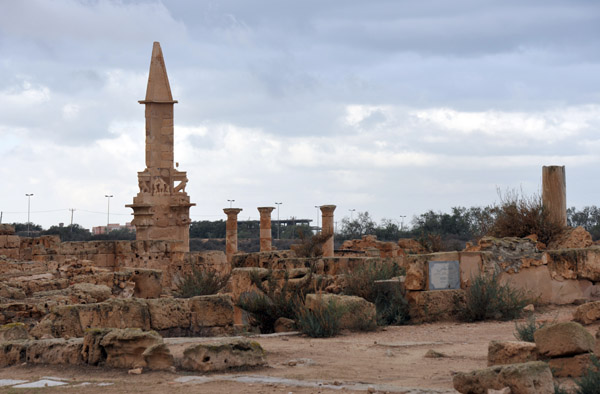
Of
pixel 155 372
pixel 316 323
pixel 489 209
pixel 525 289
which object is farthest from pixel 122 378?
pixel 489 209

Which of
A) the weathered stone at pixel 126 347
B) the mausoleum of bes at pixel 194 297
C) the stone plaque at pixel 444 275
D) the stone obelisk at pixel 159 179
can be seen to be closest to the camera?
the weathered stone at pixel 126 347

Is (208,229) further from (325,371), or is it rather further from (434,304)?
(325,371)

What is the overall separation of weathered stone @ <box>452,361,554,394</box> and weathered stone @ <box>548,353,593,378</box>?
0.86 m

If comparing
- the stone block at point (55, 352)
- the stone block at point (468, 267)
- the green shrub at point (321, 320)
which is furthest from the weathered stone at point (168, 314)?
the stone block at point (468, 267)

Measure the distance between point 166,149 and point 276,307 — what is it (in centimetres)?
1880

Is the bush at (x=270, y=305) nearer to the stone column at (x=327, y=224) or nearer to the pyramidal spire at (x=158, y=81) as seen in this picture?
the stone column at (x=327, y=224)

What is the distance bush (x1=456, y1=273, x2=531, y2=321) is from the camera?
38.2 feet

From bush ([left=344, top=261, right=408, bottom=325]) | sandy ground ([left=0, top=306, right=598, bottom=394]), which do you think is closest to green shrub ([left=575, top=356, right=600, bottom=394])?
sandy ground ([left=0, top=306, right=598, bottom=394])

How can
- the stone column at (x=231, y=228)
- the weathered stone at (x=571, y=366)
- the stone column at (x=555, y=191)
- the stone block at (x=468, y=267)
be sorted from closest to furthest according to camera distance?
the weathered stone at (x=571, y=366)
the stone block at (x=468, y=267)
the stone column at (x=555, y=191)
the stone column at (x=231, y=228)

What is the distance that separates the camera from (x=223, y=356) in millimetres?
7188

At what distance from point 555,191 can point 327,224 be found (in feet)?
37.7

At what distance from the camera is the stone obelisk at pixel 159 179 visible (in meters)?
28.8

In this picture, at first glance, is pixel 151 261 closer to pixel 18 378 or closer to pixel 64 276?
pixel 64 276

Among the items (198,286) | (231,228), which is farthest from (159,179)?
(198,286)
